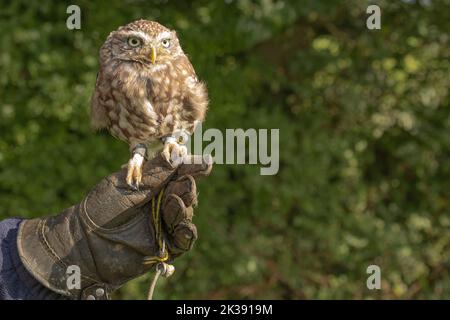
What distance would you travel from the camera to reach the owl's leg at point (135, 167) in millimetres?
1723

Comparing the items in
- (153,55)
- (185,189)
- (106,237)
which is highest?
(153,55)

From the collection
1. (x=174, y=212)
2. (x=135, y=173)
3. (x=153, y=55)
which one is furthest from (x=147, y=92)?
(x=174, y=212)

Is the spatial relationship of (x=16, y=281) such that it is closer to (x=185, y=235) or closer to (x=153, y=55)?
(x=185, y=235)

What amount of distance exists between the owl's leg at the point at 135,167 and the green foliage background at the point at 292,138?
1284mm

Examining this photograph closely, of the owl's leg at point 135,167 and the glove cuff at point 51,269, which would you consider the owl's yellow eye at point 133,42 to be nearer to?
the owl's leg at point 135,167

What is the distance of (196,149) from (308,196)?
26.8 inches

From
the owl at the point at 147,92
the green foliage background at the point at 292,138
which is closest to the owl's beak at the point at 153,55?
the owl at the point at 147,92

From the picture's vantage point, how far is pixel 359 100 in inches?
130

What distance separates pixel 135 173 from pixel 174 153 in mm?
111

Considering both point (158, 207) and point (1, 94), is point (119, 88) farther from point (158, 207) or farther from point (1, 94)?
point (1, 94)

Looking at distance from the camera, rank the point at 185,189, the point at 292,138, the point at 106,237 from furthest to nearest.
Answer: the point at 292,138 → the point at 106,237 → the point at 185,189

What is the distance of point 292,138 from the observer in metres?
3.26

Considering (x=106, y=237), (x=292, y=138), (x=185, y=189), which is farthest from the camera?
(x=292, y=138)
